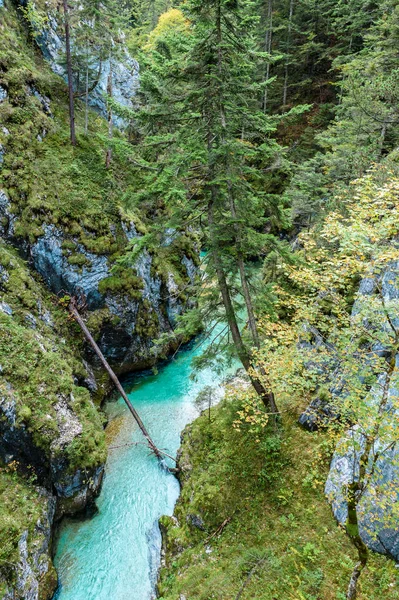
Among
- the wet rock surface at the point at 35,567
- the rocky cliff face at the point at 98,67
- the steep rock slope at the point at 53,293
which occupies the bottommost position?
the wet rock surface at the point at 35,567

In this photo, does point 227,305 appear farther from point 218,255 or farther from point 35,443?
point 35,443

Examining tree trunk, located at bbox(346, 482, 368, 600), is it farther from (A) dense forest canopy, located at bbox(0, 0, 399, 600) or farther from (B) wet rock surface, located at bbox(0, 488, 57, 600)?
(B) wet rock surface, located at bbox(0, 488, 57, 600)

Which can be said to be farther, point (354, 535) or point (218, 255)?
point (218, 255)

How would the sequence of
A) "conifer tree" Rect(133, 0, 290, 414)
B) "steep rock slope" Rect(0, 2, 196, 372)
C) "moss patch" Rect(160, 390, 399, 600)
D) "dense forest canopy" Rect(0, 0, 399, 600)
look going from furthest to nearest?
1. "steep rock slope" Rect(0, 2, 196, 372)
2. "conifer tree" Rect(133, 0, 290, 414)
3. "moss patch" Rect(160, 390, 399, 600)
4. "dense forest canopy" Rect(0, 0, 399, 600)

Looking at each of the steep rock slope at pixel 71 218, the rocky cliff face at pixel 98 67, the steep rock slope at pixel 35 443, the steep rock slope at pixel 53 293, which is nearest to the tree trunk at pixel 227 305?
the steep rock slope at pixel 53 293

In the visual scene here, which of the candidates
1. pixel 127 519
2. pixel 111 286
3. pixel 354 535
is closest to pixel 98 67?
pixel 111 286

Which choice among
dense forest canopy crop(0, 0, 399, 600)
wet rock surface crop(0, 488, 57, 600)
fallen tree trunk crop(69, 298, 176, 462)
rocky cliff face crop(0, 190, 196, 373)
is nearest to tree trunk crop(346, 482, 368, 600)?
dense forest canopy crop(0, 0, 399, 600)

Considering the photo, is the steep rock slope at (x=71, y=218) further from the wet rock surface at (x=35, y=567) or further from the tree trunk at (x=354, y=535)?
the tree trunk at (x=354, y=535)

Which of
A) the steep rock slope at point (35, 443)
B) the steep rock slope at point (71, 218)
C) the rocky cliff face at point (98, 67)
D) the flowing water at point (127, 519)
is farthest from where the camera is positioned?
the rocky cliff face at point (98, 67)

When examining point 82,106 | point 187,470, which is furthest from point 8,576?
point 82,106
